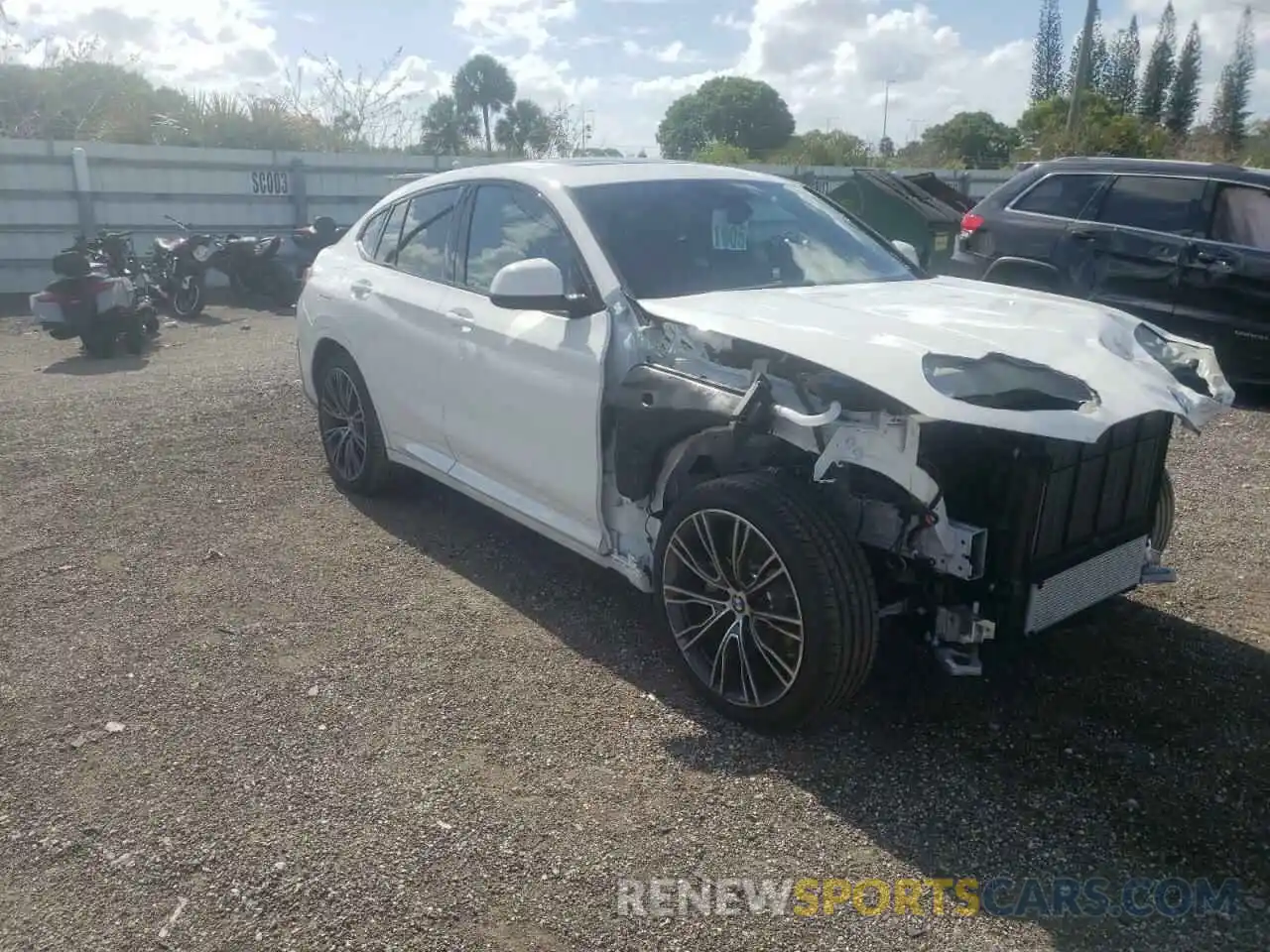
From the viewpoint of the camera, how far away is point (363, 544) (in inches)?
203

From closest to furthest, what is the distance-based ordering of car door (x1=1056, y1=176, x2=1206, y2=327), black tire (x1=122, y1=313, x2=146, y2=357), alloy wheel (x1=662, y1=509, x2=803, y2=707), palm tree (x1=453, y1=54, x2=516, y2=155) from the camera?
alloy wheel (x1=662, y1=509, x2=803, y2=707)
car door (x1=1056, y1=176, x2=1206, y2=327)
black tire (x1=122, y1=313, x2=146, y2=357)
palm tree (x1=453, y1=54, x2=516, y2=155)

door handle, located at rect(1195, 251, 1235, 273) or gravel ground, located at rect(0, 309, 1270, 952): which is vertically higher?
door handle, located at rect(1195, 251, 1235, 273)

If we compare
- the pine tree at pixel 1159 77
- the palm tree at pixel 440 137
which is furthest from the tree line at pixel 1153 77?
the palm tree at pixel 440 137

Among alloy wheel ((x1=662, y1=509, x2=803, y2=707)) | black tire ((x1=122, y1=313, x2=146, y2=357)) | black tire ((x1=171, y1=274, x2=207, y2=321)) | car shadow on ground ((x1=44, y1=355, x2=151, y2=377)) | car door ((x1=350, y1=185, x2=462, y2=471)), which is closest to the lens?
alloy wheel ((x1=662, y1=509, x2=803, y2=707))

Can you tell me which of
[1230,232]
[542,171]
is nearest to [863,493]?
[542,171]

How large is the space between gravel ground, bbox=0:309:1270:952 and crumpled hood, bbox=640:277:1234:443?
0.98 m

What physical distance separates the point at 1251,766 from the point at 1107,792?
1.67 feet

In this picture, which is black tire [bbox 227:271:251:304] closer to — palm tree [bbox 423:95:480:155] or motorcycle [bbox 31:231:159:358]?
motorcycle [bbox 31:231:159:358]

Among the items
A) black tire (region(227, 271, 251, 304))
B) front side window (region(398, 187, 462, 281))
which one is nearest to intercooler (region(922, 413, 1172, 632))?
front side window (region(398, 187, 462, 281))

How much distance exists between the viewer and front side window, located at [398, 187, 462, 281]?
4949mm

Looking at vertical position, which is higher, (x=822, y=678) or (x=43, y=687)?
(x=822, y=678)

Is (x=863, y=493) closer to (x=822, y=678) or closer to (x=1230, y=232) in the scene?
(x=822, y=678)

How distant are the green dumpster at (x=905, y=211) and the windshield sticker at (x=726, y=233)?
8.99m

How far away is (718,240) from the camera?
4.28 metres
